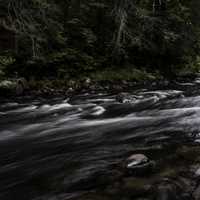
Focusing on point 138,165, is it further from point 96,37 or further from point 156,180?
point 96,37

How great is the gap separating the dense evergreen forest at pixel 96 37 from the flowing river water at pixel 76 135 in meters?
2.77

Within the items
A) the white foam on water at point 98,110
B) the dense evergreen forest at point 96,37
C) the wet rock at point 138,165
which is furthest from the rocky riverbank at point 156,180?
the dense evergreen forest at point 96,37

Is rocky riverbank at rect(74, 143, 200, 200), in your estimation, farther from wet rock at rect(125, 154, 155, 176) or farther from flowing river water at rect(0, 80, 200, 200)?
flowing river water at rect(0, 80, 200, 200)

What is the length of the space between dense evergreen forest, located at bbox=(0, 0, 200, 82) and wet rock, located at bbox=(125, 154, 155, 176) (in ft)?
24.5

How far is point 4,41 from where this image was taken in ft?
42.3

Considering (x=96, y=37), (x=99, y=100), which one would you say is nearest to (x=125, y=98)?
(x=99, y=100)

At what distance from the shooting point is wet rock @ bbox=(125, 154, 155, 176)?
4.61m

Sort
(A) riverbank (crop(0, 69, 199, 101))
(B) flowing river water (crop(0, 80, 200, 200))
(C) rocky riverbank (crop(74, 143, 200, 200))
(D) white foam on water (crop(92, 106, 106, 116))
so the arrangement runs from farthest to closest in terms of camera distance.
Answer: (A) riverbank (crop(0, 69, 199, 101)) < (D) white foam on water (crop(92, 106, 106, 116)) < (B) flowing river water (crop(0, 80, 200, 200)) < (C) rocky riverbank (crop(74, 143, 200, 200))

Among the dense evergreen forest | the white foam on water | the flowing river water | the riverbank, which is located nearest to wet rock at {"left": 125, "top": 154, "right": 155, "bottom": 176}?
the flowing river water

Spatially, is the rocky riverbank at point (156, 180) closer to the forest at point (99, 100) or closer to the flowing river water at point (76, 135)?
the forest at point (99, 100)

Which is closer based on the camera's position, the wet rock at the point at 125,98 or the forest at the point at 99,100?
the forest at the point at 99,100

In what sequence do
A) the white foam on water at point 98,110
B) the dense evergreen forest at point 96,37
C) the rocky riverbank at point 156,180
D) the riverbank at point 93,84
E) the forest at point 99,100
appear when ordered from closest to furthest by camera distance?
the rocky riverbank at point 156,180
the forest at point 99,100
the white foam on water at point 98,110
the riverbank at point 93,84
the dense evergreen forest at point 96,37

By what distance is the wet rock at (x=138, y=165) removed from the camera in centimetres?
461

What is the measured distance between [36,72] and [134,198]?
9.50m
